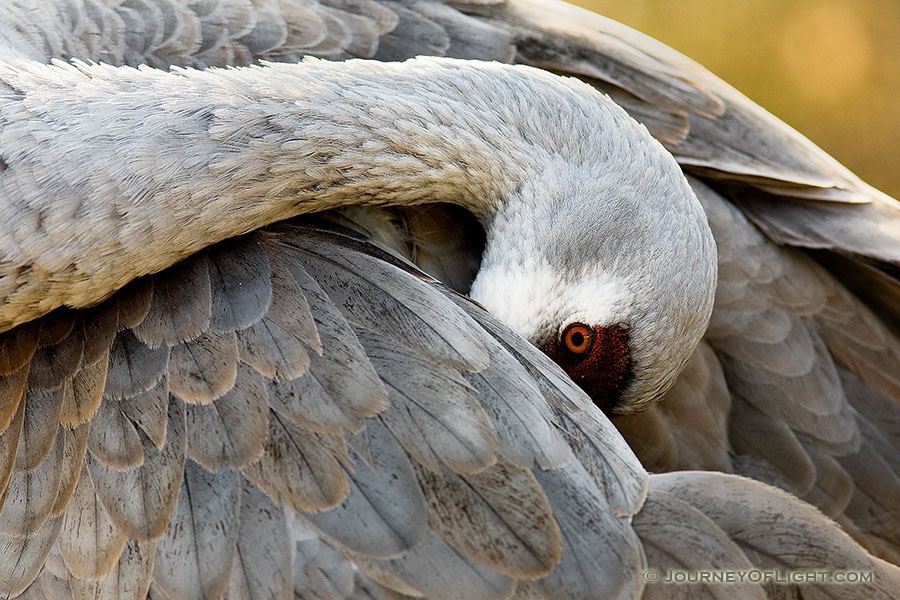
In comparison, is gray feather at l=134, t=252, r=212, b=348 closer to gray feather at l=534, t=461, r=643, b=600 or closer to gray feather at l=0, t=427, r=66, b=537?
gray feather at l=0, t=427, r=66, b=537

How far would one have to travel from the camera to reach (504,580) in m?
1.92

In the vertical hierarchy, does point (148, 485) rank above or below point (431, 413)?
below

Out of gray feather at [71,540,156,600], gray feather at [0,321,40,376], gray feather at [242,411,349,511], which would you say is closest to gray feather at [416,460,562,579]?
gray feather at [242,411,349,511]

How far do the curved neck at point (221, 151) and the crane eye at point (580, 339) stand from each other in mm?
366

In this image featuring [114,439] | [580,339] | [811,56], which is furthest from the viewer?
[811,56]

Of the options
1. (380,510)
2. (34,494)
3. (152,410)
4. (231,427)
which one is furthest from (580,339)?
(34,494)

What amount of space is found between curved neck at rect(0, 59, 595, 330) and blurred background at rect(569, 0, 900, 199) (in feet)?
10.8

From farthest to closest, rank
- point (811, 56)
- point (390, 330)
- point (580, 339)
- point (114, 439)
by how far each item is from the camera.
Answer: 1. point (811, 56)
2. point (580, 339)
3. point (390, 330)
4. point (114, 439)

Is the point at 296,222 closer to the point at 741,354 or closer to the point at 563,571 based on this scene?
the point at 563,571

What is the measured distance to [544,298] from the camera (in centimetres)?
253

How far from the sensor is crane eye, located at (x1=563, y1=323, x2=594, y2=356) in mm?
2494

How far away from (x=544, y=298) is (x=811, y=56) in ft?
12.2

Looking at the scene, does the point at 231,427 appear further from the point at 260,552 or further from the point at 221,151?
the point at 221,151

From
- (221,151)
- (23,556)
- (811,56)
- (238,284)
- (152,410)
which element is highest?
(221,151)
